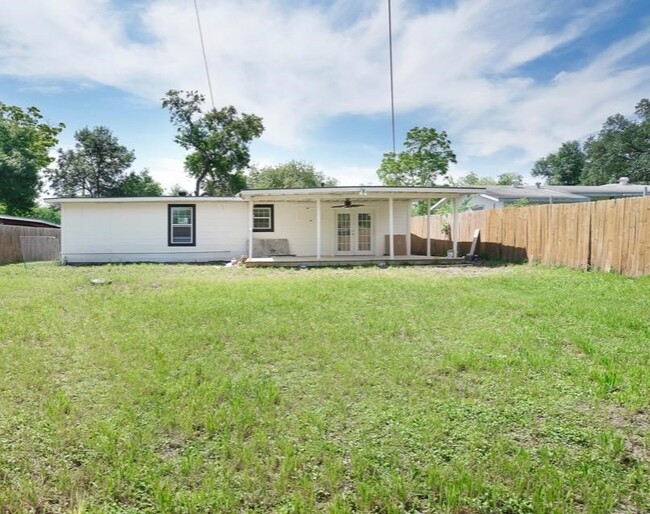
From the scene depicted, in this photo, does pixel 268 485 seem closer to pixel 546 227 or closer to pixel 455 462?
pixel 455 462

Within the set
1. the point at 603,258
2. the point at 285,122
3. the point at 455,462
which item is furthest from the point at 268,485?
the point at 285,122

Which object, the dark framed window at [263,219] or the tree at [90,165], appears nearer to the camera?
the dark framed window at [263,219]

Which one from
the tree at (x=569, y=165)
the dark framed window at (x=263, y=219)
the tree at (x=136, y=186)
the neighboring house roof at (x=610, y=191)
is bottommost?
the dark framed window at (x=263, y=219)

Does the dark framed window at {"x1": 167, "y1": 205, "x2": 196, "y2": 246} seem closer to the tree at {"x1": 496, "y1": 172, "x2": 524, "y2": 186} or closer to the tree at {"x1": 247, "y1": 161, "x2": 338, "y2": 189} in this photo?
the tree at {"x1": 247, "y1": 161, "x2": 338, "y2": 189}

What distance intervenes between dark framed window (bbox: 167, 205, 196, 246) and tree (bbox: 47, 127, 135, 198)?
84.0ft

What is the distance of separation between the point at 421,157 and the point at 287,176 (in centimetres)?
1658

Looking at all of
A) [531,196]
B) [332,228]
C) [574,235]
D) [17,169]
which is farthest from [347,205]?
[17,169]

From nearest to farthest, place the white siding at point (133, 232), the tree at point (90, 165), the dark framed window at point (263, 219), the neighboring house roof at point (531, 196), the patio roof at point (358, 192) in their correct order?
the patio roof at point (358, 192), the white siding at point (133, 232), the dark framed window at point (263, 219), the neighboring house roof at point (531, 196), the tree at point (90, 165)

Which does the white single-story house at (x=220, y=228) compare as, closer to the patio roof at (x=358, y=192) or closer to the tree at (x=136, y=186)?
the patio roof at (x=358, y=192)

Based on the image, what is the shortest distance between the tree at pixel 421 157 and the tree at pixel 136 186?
2094 cm

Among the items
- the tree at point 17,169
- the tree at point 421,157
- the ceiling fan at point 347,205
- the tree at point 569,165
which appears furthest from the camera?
the tree at point 569,165

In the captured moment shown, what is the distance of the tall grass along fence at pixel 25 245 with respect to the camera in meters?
16.6

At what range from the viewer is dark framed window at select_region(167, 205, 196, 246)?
16047mm

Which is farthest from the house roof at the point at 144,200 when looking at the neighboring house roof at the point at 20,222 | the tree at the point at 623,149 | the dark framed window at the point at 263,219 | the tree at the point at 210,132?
the tree at the point at 623,149
